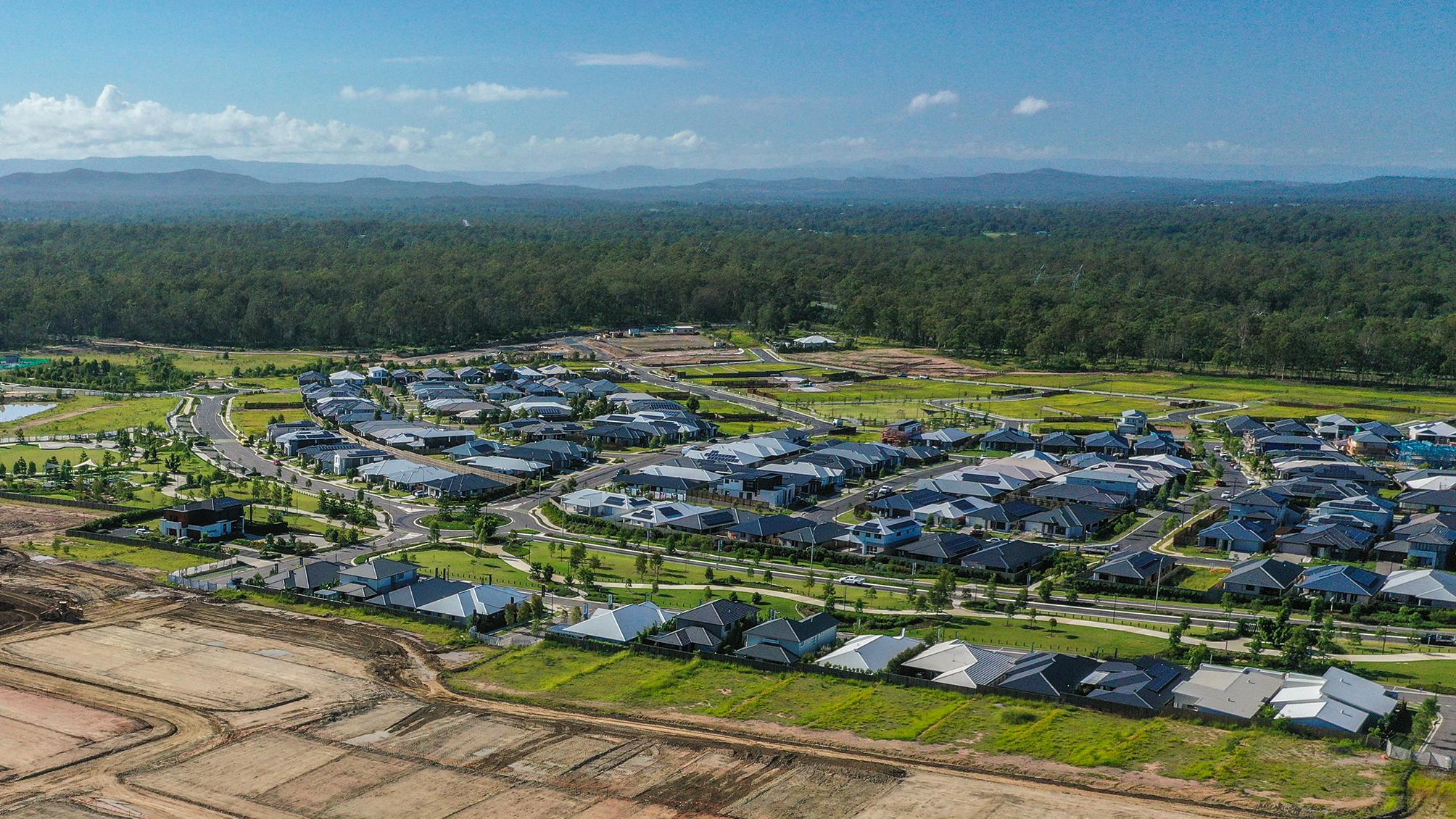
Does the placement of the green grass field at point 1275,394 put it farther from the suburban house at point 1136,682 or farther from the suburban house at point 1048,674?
the suburban house at point 1048,674

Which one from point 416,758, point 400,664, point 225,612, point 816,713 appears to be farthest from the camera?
point 225,612

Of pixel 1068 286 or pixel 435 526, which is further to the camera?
pixel 1068 286

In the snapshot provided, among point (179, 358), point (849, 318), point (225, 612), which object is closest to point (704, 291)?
point (849, 318)

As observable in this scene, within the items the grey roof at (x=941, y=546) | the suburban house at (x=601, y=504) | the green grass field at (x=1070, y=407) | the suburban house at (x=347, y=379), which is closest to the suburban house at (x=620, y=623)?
the grey roof at (x=941, y=546)

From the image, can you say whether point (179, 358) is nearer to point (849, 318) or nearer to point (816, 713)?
point (849, 318)

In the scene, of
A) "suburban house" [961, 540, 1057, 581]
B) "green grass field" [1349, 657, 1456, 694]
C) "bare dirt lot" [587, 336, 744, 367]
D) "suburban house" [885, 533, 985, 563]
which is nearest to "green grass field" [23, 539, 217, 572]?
"suburban house" [885, 533, 985, 563]

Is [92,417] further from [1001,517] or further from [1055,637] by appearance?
[1055,637]

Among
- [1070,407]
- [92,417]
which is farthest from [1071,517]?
[92,417]
